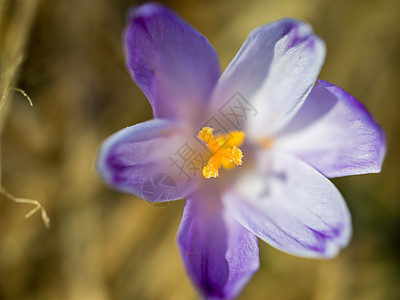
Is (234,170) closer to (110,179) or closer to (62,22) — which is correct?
(110,179)

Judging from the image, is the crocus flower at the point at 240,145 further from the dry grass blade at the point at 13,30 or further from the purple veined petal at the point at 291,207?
the dry grass blade at the point at 13,30

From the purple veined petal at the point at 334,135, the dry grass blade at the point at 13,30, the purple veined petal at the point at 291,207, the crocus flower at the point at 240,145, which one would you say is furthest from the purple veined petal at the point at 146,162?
the dry grass blade at the point at 13,30

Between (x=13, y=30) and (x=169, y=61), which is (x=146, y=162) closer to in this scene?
(x=169, y=61)

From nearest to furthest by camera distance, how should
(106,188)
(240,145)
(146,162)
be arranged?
(146,162)
(240,145)
(106,188)

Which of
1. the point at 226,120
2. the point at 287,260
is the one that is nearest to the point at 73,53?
the point at 226,120

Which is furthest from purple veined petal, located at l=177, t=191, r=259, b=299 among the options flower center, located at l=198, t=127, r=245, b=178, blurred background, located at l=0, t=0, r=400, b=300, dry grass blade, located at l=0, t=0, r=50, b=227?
blurred background, located at l=0, t=0, r=400, b=300

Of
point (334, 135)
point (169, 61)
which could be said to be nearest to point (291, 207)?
point (334, 135)
